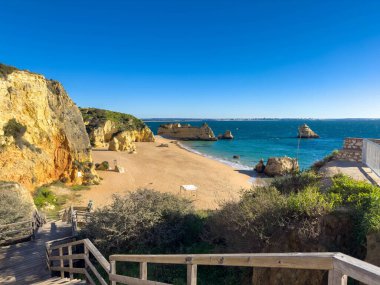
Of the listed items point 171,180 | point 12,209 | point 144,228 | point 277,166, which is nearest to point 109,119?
point 171,180

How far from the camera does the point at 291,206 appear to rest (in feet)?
17.0

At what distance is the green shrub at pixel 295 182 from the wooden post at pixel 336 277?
A: 5.92m

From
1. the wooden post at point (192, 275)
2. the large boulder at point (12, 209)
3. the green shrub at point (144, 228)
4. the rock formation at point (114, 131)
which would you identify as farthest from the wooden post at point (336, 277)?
the rock formation at point (114, 131)

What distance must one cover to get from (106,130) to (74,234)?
4572 centimetres

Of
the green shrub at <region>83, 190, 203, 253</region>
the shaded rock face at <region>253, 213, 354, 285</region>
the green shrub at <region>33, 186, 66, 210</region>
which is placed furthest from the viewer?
the green shrub at <region>33, 186, 66, 210</region>

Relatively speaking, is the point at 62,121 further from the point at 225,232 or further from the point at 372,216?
the point at 372,216

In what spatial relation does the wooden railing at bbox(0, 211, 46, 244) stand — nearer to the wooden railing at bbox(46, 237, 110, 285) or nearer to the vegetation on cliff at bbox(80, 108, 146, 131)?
the wooden railing at bbox(46, 237, 110, 285)

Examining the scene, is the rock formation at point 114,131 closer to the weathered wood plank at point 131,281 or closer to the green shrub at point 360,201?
the green shrub at point 360,201

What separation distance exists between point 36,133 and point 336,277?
71.6 ft

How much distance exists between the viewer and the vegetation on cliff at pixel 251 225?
4.87 metres

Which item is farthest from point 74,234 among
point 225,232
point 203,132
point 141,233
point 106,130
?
point 203,132

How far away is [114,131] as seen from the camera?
178 ft

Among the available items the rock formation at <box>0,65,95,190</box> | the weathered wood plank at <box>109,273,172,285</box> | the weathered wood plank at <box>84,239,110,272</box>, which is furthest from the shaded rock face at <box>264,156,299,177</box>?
the weathered wood plank at <box>109,273,172,285</box>

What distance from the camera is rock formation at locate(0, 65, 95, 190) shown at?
678 inches
